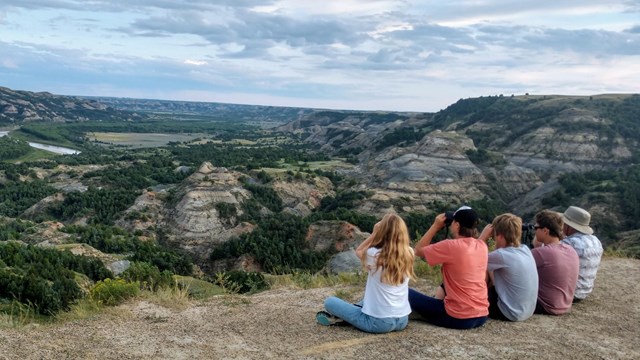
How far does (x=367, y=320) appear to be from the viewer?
6.77 metres

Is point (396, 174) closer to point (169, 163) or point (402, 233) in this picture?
point (169, 163)

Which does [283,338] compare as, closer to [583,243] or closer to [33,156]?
[583,243]

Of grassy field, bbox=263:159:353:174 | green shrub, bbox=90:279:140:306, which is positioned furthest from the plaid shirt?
grassy field, bbox=263:159:353:174

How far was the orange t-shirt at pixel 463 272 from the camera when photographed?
6602 millimetres

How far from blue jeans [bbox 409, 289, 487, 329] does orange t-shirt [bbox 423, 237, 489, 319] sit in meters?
0.08

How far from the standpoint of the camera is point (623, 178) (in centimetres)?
6781

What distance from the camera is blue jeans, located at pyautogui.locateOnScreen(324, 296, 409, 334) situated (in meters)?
6.74

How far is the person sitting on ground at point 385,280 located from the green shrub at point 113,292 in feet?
11.9

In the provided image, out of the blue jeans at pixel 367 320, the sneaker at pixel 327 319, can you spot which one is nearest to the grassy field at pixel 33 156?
the sneaker at pixel 327 319

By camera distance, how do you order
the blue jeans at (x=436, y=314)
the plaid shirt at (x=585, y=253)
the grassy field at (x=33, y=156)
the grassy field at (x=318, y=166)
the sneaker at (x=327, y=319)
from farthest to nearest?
the grassy field at (x=33, y=156) < the grassy field at (x=318, y=166) < the plaid shirt at (x=585, y=253) < the sneaker at (x=327, y=319) < the blue jeans at (x=436, y=314)

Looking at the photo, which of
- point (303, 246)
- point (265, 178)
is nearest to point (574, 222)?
point (303, 246)

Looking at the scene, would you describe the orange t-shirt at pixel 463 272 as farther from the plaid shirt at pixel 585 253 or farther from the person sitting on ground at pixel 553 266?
the plaid shirt at pixel 585 253

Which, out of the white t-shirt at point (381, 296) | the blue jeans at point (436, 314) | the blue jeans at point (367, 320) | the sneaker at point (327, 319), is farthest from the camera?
the sneaker at point (327, 319)

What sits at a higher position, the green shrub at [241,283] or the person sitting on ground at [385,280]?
the person sitting on ground at [385,280]
